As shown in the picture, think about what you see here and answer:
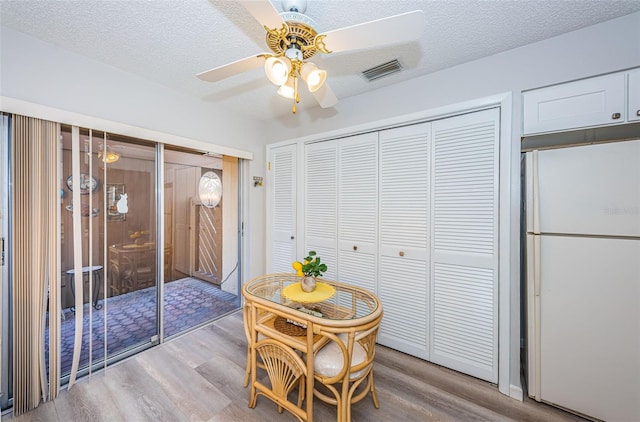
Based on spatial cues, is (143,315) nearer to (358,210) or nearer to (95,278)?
(95,278)

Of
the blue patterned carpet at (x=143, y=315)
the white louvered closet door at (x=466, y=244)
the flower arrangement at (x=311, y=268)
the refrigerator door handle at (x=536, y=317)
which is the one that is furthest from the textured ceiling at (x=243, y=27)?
the blue patterned carpet at (x=143, y=315)

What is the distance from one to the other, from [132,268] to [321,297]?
2140 mm

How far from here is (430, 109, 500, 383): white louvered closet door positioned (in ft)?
6.22

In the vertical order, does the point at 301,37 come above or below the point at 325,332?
above

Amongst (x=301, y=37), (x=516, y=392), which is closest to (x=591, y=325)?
(x=516, y=392)

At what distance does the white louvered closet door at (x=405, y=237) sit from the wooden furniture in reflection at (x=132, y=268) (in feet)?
7.92

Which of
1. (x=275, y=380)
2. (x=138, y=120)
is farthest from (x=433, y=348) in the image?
(x=138, y=120)

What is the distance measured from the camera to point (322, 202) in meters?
2.81

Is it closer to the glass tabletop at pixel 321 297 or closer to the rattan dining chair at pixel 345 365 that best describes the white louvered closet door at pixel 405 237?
the glass tabletop at pixel 321 297

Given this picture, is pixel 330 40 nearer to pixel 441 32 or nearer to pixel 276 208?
pixel 441 32

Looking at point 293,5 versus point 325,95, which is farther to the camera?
point 325,95

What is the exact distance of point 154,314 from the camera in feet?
8.31

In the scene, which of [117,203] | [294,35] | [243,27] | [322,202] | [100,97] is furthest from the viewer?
[322,202]

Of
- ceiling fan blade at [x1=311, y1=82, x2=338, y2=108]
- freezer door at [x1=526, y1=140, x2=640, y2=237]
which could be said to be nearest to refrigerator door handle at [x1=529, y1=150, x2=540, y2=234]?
freezer door at [x1=526, y1=140, x2=640, y2=237]
